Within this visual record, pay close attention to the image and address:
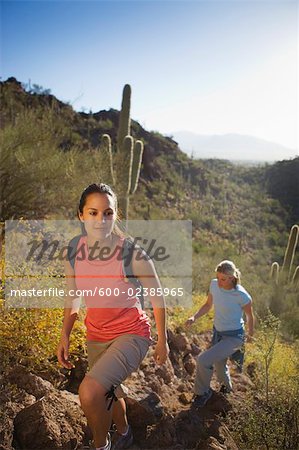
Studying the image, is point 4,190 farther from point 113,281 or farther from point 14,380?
point 113,281

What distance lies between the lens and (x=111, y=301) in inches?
106

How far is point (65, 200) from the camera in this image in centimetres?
1072

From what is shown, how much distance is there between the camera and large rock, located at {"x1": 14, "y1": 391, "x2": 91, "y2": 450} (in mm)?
3002

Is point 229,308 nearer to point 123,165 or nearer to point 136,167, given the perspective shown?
point 123,165

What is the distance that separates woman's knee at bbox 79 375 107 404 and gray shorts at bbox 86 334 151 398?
2 centimetres

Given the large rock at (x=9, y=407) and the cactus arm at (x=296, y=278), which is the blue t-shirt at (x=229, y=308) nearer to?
the large rock at (x=9, y=407)

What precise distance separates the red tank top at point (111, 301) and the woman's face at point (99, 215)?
0.41ft

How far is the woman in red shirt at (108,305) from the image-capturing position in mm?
2566

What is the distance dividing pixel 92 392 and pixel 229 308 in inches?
93.6

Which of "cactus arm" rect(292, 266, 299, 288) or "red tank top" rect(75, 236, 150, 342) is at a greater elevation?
"red tank top" rect(75, 236, 150, 342)

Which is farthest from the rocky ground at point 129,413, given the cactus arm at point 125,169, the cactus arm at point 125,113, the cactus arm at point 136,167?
the cactus arm at point 125,113

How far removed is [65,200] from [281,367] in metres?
6.80

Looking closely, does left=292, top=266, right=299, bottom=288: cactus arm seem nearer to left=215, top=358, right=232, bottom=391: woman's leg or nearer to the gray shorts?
left=215, top=358, right=232, bottom=391: woman's leg

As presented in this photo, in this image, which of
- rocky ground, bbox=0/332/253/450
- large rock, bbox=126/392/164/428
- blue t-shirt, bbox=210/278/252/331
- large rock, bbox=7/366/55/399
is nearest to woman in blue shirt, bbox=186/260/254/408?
blue t-shirt, bbox=210/278/252/331
